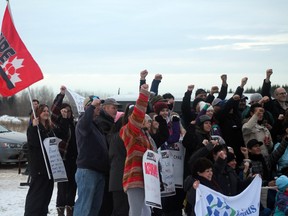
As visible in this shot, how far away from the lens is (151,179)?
21.4ft

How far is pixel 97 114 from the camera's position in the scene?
770cm

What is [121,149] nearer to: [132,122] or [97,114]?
[132,122]

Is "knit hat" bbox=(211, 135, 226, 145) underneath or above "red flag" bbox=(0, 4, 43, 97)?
underneath

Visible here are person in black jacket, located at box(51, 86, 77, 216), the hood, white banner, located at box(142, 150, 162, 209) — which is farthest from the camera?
the hood

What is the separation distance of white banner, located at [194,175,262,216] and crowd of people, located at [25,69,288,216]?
19cm

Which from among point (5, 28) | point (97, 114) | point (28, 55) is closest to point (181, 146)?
point (97, 114)

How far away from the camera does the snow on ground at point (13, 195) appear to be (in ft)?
31.3

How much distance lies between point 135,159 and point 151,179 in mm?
290

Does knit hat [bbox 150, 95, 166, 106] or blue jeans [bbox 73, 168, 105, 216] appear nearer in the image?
blue jeans [bbox 73, 168, 105, 216]

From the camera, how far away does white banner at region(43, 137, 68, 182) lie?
8328 mm

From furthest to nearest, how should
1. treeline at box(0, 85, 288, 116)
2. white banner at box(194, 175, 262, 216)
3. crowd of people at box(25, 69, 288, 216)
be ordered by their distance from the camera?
treeline at box(0, 85, 288, 116), crowd of people at box(25, 69, 288, 216), white banner at box(194, 175, 262, 216)

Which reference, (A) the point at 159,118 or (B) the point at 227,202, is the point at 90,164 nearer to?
(A) the point at 159,118

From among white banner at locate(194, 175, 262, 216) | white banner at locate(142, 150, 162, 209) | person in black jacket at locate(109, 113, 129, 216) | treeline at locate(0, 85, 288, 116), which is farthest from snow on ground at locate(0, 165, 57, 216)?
treeline at locate(0, 85, 288, 116)

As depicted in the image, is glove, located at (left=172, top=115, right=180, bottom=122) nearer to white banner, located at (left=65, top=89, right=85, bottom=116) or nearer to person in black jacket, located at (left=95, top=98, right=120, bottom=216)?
person in black jacket, located at (left=95, top=98, right=120, bottom=216)
